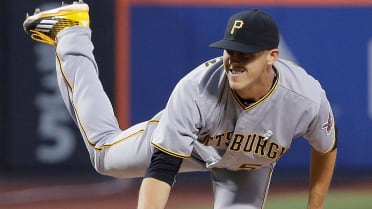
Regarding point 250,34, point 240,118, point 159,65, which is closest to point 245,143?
point 240,118

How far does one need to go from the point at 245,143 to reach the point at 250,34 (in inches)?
23.6

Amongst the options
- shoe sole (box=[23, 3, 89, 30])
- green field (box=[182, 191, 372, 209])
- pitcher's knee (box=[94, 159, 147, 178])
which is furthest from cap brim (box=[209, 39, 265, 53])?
green field (box=[182, 191, 372, 209])

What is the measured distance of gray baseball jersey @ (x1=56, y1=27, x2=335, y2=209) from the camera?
4.00 metres

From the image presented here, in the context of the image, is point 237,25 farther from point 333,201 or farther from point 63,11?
point 333,201

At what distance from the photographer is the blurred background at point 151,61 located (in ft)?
27.6

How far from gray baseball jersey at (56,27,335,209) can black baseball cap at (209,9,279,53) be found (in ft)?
0.85

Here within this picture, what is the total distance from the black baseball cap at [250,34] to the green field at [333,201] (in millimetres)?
3134

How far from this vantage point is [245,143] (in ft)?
14.0

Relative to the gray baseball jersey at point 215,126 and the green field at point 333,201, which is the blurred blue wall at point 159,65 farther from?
the gray baseball jersey at point 215,126

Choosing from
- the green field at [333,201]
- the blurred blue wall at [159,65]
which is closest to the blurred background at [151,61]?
the blurred blue wall at [159,65]

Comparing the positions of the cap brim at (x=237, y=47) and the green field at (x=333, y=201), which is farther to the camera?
the green field at (x=333, y=201)

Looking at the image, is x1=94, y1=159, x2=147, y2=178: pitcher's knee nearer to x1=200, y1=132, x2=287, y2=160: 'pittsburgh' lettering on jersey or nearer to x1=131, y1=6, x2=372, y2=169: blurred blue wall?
x1=200, y1=132, x2=287, y2=160: 'pittsburgh' lettering on jersey

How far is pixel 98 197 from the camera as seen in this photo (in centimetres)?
746

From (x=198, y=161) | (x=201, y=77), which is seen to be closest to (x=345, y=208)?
(x=198, y=161)
